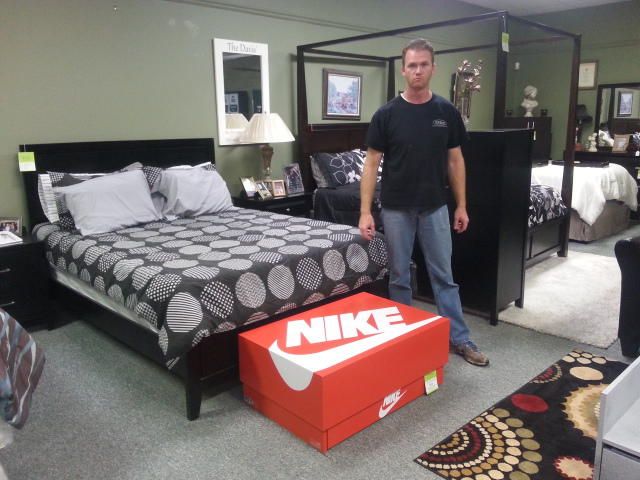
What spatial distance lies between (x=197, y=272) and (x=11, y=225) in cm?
176

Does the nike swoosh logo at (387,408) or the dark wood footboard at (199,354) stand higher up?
the dark wood footboard at (199,354)

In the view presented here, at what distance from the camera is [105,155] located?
3.67m

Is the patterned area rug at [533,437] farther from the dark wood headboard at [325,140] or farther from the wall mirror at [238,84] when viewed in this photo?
the wall mirror at [238,84]

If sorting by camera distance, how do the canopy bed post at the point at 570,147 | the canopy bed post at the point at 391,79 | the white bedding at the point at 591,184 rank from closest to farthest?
the canopy bed post at the point at 570,147
the white bedding at the point at 591,184
the canopy bed post at the point at 391,79

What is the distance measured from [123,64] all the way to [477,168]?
256cm

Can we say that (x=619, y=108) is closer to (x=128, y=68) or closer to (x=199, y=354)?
(x=128, y=68)

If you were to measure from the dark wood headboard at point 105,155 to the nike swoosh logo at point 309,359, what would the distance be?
2.22 metres

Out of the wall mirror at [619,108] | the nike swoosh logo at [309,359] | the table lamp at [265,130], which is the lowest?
the nike swoosh logo at [309,359]

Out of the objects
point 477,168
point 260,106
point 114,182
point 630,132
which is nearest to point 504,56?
point 477,168

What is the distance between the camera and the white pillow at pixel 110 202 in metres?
3.12

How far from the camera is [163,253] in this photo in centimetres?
261

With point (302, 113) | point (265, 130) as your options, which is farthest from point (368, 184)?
point (302, 113)

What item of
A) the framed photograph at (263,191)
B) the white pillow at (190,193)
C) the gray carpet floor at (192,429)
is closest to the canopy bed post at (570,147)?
the gray carpet floor at (192,429)

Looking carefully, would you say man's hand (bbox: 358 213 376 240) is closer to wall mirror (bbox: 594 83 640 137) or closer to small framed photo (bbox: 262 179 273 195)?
small framed photo (bbox: 262 179 273 195)
